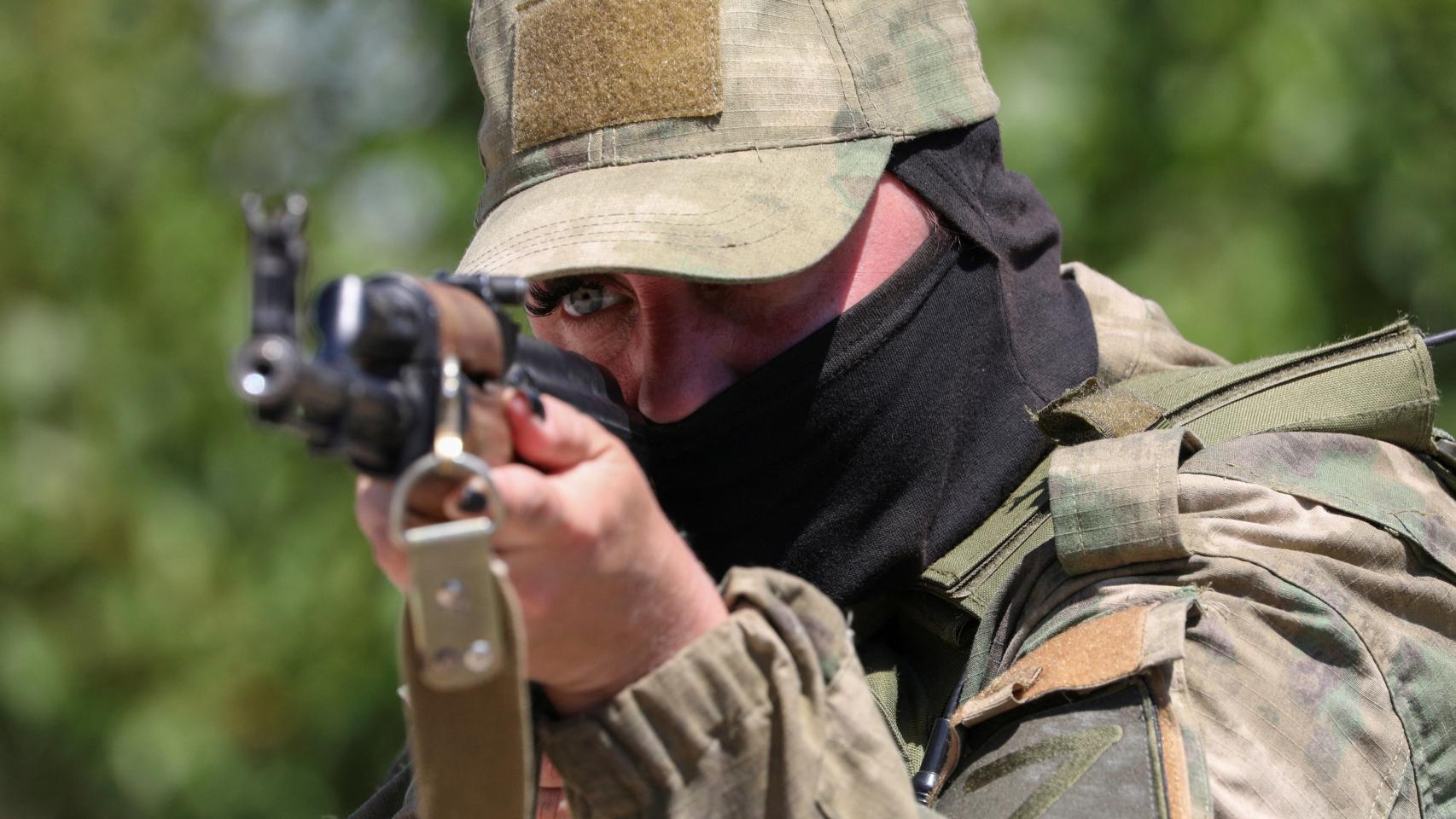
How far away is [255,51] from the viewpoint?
15.9 ft

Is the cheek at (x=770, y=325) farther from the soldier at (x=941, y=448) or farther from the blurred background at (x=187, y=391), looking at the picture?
the blurred background at (x=187, y=391)

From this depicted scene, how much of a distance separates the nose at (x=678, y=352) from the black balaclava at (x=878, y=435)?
0.11 feet

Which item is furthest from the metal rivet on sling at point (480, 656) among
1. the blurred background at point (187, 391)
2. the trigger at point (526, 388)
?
the blurred background at point (187, 391)

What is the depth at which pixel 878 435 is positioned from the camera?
2.17m

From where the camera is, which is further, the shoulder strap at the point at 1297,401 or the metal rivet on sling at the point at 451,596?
the shoulder strap at the point at 1297,401

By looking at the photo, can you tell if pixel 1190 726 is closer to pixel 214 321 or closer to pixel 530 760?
Result: pixel 530 760

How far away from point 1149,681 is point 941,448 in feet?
1.82

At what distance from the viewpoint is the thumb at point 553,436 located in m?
1.35

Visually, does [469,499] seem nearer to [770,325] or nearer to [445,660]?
[445,660]

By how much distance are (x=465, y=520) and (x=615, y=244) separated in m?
0.84

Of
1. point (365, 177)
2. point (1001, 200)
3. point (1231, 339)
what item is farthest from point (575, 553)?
point (365, 177)

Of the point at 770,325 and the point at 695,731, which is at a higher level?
the point at 770,325

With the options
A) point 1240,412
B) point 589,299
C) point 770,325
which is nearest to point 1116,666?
point 1240,412

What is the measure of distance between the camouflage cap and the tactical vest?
462mm
